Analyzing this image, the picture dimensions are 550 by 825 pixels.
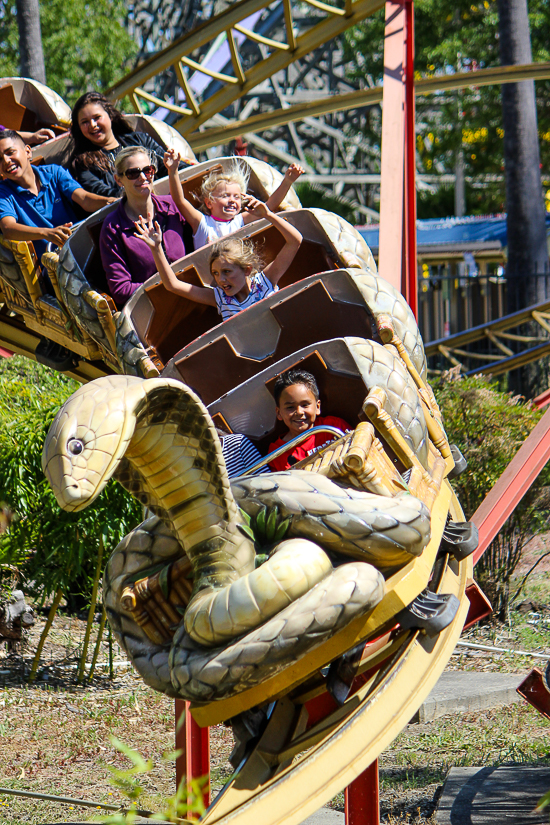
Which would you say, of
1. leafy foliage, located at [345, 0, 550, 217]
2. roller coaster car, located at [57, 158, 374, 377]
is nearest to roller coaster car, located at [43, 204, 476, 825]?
roller coaster car, located at [57, 158, 374, 377]

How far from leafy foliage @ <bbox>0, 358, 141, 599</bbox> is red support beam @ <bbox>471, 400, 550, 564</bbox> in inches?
98.2

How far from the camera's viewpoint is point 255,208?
3.54 metres

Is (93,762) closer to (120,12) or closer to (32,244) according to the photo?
(32,244)

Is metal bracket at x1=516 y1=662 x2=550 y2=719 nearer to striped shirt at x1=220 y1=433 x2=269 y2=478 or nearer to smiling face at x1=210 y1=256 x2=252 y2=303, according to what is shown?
striped shirt at x1=220 y1=433 x2=269 y2=478

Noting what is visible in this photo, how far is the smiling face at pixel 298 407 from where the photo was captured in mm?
2863

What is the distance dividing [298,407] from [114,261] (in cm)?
144

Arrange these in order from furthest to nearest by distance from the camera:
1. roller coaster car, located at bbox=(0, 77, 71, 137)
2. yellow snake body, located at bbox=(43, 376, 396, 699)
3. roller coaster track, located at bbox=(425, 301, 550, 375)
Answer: roller coaster track, located at bbox=(425, 301, 550, 375)
roller coaster car, located at bbox=(0, 77, 71, 137)
yellow snake body, located at bbox=(43, 376, 396, 699)

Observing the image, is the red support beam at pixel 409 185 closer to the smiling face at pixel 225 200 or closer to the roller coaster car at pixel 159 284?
the roller coaster car at pixel 159 284

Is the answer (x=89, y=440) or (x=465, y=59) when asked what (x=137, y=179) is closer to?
(x=89, y=440)

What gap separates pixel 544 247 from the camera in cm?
1021

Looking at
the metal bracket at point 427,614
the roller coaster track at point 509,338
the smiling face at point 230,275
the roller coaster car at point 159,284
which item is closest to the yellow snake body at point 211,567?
the metal bracket at point 427,614

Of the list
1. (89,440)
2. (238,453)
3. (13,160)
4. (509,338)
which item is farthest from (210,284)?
(509,338)

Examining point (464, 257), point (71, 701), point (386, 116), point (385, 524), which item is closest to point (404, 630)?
point (385, 524)

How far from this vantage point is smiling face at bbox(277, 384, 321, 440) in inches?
113
